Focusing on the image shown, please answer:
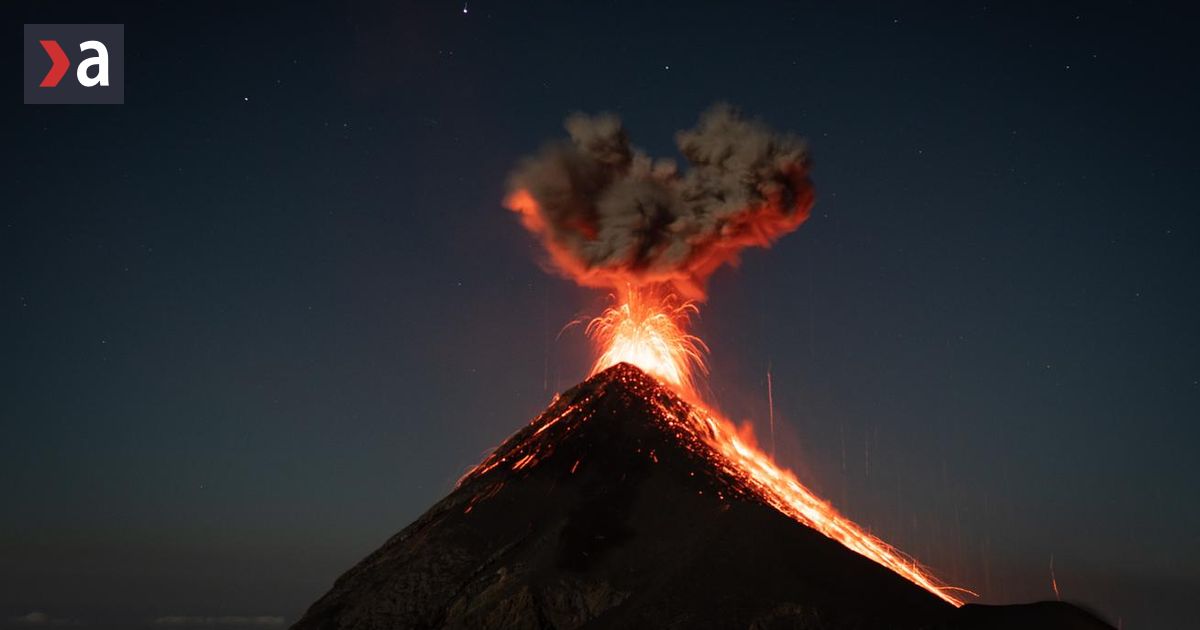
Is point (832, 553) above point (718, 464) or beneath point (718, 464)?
beneath

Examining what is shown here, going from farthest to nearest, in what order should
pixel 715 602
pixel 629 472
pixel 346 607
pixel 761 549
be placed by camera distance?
pixel 629 472 < pixel 346 607 < pixel 761 549 < pixel 715 602

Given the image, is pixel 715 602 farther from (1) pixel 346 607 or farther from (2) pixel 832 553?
(1) pixel 346 607

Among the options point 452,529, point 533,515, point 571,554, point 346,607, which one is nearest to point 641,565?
point 571,554

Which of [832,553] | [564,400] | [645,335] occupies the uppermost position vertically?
[645,335]

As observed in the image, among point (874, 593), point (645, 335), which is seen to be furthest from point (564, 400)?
point (874, 593)

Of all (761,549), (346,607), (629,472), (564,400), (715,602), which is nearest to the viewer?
(715,602)

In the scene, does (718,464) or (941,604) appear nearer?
(941,604)

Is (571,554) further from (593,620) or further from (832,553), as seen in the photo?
(832,553)
